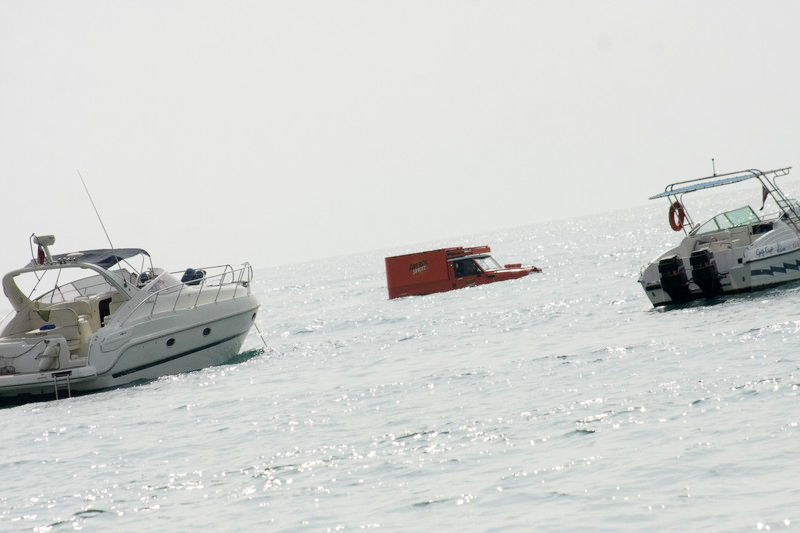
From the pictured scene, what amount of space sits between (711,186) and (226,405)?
13688 millimetres

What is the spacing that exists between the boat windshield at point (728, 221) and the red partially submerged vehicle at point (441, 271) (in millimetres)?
19126

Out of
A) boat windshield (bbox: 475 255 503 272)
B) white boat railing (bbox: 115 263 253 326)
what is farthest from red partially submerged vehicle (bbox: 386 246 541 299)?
white boat railing (bbox: 115 263 253 326)

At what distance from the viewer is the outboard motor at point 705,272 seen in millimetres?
23828

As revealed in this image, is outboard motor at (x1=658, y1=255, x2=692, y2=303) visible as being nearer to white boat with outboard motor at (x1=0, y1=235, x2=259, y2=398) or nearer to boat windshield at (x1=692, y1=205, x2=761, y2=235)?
boat windshield at (x1=692, y1=205, x2=761, y2=235)

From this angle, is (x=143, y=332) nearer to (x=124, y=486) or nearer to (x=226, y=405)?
(x=226, y=405)

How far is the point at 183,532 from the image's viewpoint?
9.97 metres

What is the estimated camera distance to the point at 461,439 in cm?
1270

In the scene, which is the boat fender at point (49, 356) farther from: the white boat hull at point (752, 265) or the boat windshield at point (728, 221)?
the boat windshield at point (728, 221)

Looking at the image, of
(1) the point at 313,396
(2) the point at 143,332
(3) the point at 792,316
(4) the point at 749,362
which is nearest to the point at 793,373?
(4) the point at 749,362

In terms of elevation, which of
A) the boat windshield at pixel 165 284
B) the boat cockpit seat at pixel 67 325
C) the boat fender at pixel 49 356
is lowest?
the boat fender at pixel 49 356

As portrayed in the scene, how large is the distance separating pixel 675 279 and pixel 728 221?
246 centimetres

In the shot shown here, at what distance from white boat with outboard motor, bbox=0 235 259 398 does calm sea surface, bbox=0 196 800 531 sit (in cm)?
64

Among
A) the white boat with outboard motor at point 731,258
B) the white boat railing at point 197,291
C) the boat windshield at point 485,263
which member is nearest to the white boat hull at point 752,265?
the white boat with outboard motor at point 731,258

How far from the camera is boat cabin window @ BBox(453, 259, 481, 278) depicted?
4488 cm
